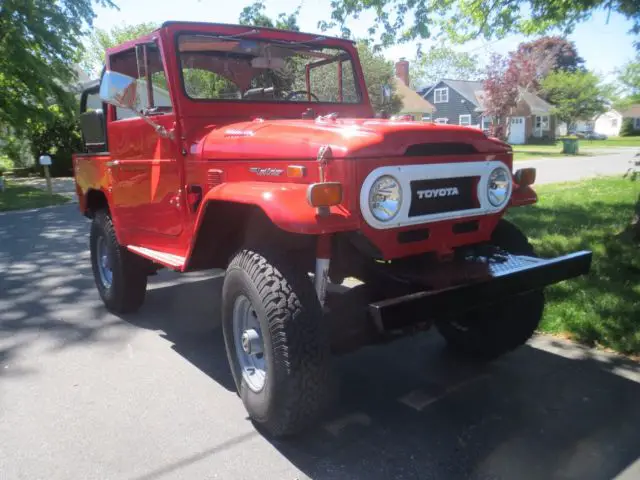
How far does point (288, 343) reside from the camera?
249 cm

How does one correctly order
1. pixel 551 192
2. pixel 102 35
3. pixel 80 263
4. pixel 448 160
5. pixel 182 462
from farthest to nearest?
pixel 102 35, pixel 551 192, pixel 80 263, pixel 448 160, pixel 182 462

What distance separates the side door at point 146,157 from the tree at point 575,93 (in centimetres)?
4656

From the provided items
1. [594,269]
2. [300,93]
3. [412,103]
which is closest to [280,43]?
[300,93]

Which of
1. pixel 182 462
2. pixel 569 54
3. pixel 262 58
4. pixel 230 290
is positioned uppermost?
pixel 569 54

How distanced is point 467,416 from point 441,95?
47639mm

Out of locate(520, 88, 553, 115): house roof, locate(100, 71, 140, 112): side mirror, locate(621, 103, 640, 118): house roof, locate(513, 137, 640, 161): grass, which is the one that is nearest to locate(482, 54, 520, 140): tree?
locate(513, 137, 640, 161): grass

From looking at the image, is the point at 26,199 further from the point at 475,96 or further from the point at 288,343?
the point at 475,96

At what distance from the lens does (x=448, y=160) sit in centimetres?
287

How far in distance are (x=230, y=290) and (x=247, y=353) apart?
36cm

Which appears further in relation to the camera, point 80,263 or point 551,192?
point 551,192

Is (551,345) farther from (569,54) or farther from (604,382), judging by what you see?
(569,54)

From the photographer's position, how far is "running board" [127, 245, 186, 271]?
354cm

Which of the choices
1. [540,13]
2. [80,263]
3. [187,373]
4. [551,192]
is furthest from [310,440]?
[551,192]

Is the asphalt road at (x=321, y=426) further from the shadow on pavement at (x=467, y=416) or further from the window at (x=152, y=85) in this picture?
the window at (x=152, y=85)
